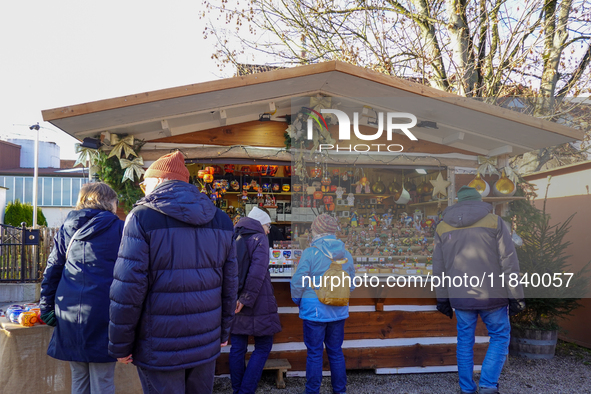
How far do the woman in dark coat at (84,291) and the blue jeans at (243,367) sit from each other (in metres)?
1.20

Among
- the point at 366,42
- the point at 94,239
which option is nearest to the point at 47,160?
the point at 366,42

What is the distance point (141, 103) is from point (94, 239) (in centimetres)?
189

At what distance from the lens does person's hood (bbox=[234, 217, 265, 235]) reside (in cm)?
378

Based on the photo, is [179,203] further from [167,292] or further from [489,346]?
[489,346]

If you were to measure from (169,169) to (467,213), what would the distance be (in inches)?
105

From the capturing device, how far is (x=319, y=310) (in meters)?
3.68

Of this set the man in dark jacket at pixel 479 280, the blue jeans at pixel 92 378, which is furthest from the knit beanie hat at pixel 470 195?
the blue jeans at pixel 92 378

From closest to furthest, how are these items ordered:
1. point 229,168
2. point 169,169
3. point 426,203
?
point 169,169, point 426,203, point 229,168

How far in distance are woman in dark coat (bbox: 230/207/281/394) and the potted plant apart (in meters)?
3.48

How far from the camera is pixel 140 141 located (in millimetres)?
5062

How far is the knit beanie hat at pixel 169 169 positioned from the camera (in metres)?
Answer: 2.42

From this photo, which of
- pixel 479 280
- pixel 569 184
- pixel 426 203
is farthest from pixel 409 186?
pixel 479 280

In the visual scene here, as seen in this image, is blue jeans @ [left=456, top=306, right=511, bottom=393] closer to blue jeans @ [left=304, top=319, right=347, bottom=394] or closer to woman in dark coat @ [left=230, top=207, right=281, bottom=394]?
blue jeans @ [left=304, top=319, right=347, bottom=394]

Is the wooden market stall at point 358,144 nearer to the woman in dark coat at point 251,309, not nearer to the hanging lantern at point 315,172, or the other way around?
the hanging lantern at point 315,172
